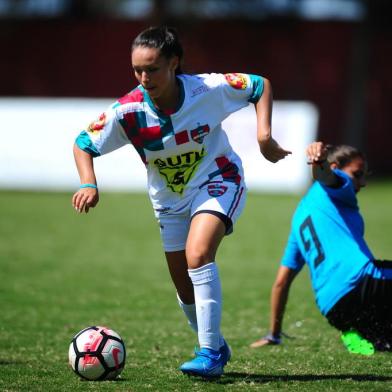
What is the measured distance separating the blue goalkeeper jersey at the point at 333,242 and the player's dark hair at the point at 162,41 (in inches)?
58.6

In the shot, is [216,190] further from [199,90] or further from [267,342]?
[267,342]

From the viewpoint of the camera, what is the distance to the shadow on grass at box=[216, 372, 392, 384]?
5.43 metres

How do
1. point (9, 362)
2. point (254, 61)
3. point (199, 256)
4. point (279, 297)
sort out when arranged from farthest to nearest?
1. point (254, 61)
2. point (279, 297)
3. point (9, 362)
4. point (199, 256)

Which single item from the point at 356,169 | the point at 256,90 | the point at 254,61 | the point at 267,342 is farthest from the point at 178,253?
the point at 254,61

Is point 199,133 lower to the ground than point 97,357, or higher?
higher

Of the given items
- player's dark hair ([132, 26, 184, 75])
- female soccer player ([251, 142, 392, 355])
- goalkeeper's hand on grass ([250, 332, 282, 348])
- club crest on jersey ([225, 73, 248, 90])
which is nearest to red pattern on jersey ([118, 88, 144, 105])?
player's dark hair ([132, 26, 184, 75])

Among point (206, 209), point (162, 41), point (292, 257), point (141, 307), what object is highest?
point (162, 41)

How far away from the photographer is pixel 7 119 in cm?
2230

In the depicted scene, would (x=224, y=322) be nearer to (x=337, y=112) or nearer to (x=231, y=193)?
(x=231, y=193)

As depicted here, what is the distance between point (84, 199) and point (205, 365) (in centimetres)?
125

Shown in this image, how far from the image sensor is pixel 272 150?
219 inches

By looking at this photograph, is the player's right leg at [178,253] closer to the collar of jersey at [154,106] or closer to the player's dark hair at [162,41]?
A: the collar of jersey at [154,106]

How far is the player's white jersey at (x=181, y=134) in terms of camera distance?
5613 millimetres

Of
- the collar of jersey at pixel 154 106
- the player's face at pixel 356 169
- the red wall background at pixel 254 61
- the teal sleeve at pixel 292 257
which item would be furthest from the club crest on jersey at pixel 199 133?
the red wall background at pixel 254 61
